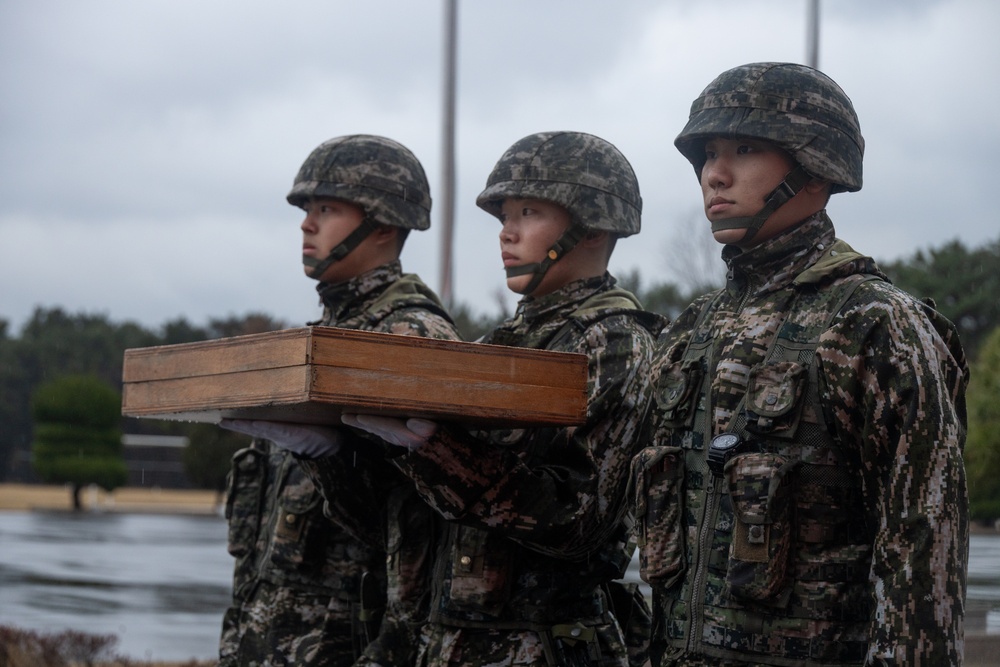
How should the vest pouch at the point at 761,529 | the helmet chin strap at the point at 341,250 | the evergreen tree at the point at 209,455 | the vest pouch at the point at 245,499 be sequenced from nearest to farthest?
the vest pouch at the point at 761,529
the helmet chin strap at the point at 341,250
the vest pouch at the point at 245,499
the evergreen tree at the point at 209,455

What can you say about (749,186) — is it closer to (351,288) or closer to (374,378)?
(374,378)

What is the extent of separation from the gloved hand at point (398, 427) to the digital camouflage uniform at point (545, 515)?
4 cm

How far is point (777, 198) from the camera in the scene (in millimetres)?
3922

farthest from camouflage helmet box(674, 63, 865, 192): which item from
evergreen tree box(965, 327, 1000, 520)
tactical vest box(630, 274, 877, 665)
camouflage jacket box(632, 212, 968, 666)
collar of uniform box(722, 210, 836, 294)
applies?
evergreen tree box(965, 327, 1000, 520)

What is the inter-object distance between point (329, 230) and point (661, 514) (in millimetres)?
2798

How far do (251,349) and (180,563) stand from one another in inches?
803

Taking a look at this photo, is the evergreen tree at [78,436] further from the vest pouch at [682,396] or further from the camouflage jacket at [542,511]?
the vest pouch at [682,396]

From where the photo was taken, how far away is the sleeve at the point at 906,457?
3.23m

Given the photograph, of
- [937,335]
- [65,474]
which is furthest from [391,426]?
[65,474]

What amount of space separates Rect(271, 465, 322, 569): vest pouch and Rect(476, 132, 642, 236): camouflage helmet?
143 cm

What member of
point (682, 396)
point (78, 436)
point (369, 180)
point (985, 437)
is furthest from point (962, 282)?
→ point (682, 396)

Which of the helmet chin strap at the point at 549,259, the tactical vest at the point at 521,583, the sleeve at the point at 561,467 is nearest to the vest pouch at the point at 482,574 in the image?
the tactical vest at the point at 521,583

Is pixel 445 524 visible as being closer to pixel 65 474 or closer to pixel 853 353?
pixel 853 353

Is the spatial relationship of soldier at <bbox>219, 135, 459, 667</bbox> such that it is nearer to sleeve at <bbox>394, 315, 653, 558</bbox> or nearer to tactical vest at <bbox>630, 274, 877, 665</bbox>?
sleeve at <bbox>394, 315, 653, 558</bbox>
